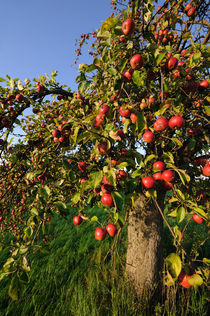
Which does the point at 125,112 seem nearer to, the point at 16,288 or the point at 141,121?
the point at 141,121

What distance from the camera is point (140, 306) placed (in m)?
2.26

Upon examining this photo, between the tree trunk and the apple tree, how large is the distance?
1 centimetres

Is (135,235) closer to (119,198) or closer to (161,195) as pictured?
(161,195)

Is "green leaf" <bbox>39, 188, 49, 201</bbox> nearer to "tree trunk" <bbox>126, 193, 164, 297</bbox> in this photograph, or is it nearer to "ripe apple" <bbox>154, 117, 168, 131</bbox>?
"ripe apple" <bbox>154, 117, 168, 131</bbox>

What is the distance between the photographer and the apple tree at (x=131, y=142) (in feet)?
3.86

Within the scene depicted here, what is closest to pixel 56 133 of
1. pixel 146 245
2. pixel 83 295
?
pixel 146 245

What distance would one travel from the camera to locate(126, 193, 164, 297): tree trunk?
2.45m

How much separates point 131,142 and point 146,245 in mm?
1528

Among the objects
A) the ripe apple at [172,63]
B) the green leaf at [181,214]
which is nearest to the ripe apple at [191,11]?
the ripe apple at [172,63]

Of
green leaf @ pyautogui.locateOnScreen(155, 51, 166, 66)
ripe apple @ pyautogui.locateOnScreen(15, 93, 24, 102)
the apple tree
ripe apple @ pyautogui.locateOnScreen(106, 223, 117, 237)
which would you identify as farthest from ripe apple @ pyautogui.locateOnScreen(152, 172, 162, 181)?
ripe apple @ pyautogui.locateOnScreen(15, 93, 24, 102)

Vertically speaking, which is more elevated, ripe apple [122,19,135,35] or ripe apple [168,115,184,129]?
ripe apple [122,19,135,35]

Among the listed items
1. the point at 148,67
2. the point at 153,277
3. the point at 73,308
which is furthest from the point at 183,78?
the point at 73,308

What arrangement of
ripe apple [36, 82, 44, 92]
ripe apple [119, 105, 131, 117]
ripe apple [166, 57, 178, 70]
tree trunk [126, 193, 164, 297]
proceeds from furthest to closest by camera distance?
tree trunk [126, 193, 164, 297], ripe apple [36, 82, 44, 92], ripe apple [166, 57, 178, 70], ripe apple [119, 105, 131, 117]

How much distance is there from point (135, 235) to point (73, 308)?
1.18 meters
